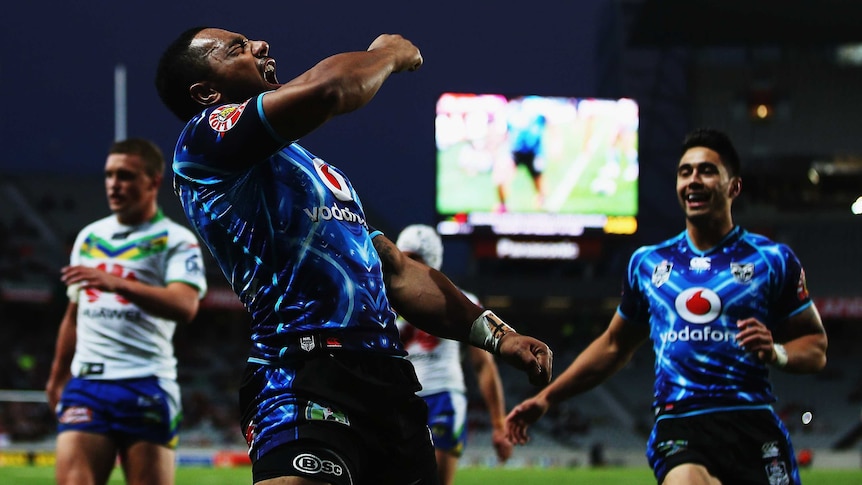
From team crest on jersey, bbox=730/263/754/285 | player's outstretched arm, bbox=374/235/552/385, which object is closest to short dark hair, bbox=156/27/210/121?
player's outstretched arm, bbox=374/235/552/385

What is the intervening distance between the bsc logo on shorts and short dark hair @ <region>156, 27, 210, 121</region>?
115 centimetres

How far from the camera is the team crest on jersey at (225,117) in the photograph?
9.50 feet

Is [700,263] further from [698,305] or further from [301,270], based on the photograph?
[301,270]

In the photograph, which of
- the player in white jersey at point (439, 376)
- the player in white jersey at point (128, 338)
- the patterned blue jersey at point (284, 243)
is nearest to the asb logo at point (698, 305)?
the patterned blue jersey at point (284, 243)

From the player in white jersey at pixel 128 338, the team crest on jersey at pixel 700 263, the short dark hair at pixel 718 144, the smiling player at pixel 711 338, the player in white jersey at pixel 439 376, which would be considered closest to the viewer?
the smiling player at pixel 711 338

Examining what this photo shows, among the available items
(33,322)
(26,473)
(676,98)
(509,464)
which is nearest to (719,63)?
(676,98)

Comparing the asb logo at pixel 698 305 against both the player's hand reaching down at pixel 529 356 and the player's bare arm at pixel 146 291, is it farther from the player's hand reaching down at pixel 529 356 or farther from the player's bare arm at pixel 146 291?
the player's bare arm at pixel 146 291

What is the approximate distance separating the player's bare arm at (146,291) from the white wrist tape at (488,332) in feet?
7.71

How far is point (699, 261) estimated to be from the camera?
4930 millimetres

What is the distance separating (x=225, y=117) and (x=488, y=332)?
1036 millimetres

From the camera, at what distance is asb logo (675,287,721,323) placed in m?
4.73

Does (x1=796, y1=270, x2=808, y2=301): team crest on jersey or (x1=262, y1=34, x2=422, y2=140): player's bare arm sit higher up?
(x1=262, y1=34, x2=422, y2=140): player's bare arm

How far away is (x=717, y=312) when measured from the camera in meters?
4.72

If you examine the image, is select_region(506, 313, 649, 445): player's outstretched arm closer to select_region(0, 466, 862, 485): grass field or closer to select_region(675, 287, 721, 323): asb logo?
select_region(675, 287, 721, 323): asb logo
